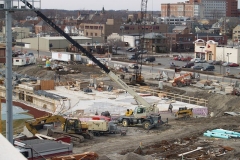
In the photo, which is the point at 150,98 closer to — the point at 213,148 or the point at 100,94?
the point at 100,94

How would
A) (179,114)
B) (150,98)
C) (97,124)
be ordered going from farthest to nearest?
(150,98), (179,114), (97,124)

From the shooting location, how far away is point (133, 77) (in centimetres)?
3475

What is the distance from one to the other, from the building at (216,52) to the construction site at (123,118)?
11.5 m

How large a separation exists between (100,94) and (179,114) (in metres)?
7.68

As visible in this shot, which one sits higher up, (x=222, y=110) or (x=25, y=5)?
(x=25, y=5)

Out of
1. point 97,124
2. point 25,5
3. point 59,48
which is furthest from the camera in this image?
point 59,48

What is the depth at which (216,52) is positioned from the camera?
4847cm

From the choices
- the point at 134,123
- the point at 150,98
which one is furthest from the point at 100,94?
the point at 134,123

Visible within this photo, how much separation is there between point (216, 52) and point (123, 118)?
29.8 m

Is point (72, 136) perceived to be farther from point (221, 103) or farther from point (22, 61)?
point (22, 61)

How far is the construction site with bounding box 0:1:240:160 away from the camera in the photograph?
15.1 m

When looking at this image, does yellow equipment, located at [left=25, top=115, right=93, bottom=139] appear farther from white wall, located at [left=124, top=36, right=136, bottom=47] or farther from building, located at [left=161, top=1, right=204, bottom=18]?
building, located at [left=161, top=1, right=204, bottom=18]

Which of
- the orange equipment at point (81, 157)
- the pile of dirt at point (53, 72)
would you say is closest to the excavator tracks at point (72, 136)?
the orange equipment at point (81, 157)

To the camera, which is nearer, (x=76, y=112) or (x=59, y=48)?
(x=76, y=112)
